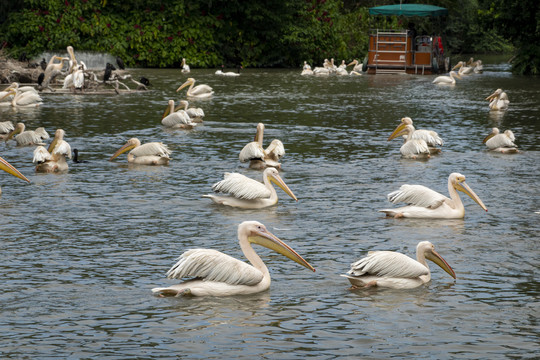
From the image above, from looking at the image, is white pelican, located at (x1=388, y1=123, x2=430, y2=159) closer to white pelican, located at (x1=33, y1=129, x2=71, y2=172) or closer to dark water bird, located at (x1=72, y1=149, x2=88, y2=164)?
dark water bird, located at (x1=72, y1=149, x2=88, y2=164)

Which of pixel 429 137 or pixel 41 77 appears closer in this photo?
pixel 429 137

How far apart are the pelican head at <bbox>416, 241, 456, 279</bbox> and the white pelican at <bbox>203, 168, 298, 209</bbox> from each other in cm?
328

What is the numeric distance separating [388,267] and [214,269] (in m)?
1.47

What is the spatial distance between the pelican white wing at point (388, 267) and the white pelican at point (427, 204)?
9.15 ft

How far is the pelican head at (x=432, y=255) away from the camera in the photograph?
25.1 ft

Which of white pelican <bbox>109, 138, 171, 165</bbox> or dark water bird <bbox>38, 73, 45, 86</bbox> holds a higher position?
dark water bird <bbox>38, 73, 45, 86</bbox>

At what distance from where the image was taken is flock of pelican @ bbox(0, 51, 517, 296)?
7.16 m

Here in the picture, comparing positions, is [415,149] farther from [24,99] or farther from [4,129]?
[24,99]

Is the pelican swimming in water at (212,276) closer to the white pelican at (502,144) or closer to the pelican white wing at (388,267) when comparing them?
the pelican white wing at (388,267)

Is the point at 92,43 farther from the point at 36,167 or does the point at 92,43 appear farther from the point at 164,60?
the point at 36,167

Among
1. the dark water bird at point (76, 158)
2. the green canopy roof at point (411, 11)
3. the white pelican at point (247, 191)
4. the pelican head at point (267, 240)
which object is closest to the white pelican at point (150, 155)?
the dark water bird at point (76, 158)

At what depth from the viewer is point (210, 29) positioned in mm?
45094

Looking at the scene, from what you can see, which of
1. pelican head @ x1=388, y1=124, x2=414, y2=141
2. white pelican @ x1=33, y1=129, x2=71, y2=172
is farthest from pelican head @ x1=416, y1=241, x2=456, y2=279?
pelican head @ x1=388, y1=124, x2=414, y2=141

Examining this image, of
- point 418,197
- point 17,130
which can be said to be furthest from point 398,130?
point 17,130
